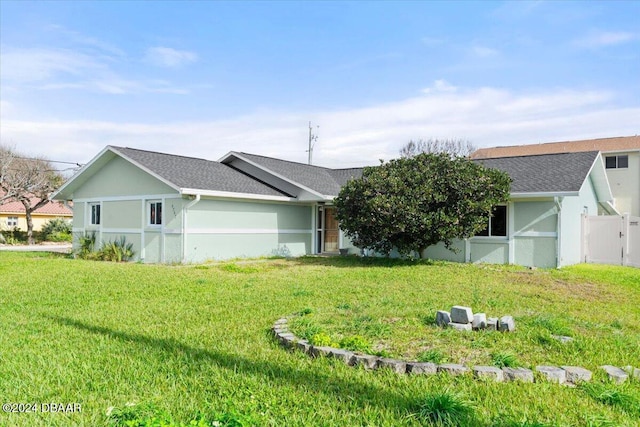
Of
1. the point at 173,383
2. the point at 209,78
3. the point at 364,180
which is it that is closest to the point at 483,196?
the point at 364,180

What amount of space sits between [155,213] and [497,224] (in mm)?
A: 12055

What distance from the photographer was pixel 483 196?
13.8 metres

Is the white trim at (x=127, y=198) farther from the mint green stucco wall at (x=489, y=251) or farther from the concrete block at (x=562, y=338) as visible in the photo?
the concrete block at (x=562, y=338)

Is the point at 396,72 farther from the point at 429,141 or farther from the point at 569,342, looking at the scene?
the point at 429,141

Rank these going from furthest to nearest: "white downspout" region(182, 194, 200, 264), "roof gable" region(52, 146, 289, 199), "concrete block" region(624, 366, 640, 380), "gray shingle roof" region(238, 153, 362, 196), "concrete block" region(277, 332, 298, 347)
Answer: "gray shingle roof" region(238, 153, 362, 196) < "roof gable" region(52, 146, 289, 199) < "white downspout" region(182, 194, 200, 264) < "concrete block" region(277, 332, 298, 347) < "concrete block" region(624, 366, 640, 380)

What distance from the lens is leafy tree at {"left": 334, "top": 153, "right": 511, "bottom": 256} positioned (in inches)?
539

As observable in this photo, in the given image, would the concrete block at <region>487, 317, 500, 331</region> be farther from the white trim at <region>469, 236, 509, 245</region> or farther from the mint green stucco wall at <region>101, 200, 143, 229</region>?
the mint green stucco wall at <region>101, 200, 143, 229</region>

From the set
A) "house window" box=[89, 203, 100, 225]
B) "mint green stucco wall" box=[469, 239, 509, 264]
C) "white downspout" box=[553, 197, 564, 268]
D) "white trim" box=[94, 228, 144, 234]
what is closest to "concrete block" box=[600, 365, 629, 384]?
"white downspout" box=[553, 197, 564, 268]

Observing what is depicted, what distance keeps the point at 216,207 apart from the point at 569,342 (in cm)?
1292

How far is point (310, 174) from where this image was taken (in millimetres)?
21375

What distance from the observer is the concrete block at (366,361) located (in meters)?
4.36

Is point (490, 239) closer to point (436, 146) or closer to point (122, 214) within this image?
point (122, 214)

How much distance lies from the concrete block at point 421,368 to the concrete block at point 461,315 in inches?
64.0

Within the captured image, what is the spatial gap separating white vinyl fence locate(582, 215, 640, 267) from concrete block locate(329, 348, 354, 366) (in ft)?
50.1
